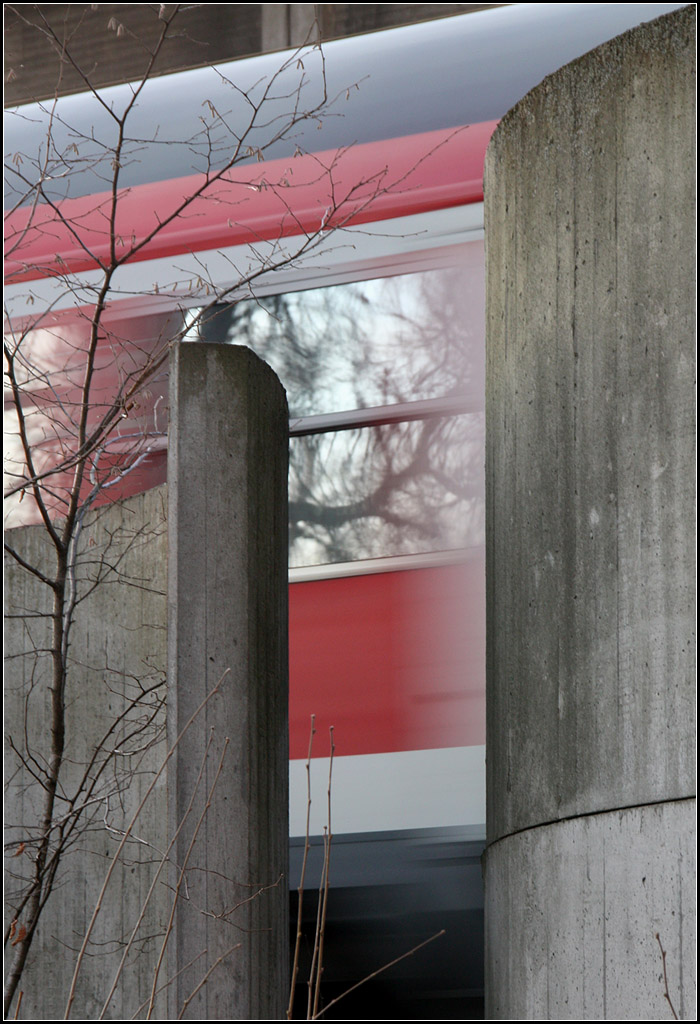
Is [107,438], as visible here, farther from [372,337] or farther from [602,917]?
[602,917]

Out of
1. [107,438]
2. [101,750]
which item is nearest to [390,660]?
[101,750]

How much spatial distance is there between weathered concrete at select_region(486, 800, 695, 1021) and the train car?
1973mm

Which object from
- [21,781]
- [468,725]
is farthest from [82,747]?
[468,725]

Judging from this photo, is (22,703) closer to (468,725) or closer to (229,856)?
(468,725)

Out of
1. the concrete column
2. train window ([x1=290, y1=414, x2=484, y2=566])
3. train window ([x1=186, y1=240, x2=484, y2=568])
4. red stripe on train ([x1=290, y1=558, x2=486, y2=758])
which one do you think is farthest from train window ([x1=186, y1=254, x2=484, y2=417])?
the concrete column

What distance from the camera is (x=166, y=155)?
6441mm

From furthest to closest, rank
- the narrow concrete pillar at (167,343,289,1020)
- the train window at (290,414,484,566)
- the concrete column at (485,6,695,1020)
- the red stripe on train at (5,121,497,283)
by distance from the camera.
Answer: the red stripe on train at (5,121,497,283) < the train window at (290,414,484,566) < the narrow concrete pillar at (167,343,289,1020) < the concrete column at (485,6,695,1020)

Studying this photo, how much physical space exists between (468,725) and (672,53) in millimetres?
2850

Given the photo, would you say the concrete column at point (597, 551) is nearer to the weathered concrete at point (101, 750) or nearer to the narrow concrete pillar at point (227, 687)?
the narrow concrete pillar at point (227, 687)

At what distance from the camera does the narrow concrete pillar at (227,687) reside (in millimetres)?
3061

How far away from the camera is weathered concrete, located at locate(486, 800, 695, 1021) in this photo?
2.40 meters

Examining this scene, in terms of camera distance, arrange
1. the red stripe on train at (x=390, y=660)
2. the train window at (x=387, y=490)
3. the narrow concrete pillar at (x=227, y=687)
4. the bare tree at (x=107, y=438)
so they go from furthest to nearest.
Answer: the train window at (x=387, y=490) < the red stripe on train at (x=390, y=660) < the bare tree at (x=107, y=438) < the narrow concrete pillar at (x=227, y=687)

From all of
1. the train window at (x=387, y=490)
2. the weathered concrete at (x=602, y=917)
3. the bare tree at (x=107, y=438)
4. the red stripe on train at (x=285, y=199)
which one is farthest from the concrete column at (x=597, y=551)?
the red stripe on train at (x=285, y=199)

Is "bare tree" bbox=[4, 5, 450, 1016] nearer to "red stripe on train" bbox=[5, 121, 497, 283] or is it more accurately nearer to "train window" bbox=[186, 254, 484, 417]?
"red stripe on train" bbox=[5, 121, 497, 283]
